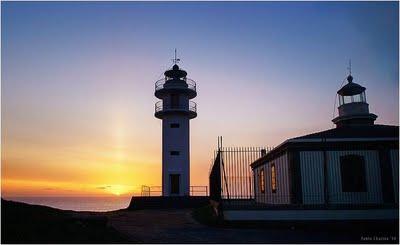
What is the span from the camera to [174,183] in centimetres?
3194

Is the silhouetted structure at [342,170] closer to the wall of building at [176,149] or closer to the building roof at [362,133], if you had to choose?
the building roof at [362,133]


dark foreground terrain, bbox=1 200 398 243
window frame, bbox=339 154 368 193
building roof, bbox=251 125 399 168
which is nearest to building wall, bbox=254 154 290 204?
building roof, bbox=251 125 399 168

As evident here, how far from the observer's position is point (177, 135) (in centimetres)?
3281

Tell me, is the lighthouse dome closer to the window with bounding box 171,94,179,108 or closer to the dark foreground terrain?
the dark foreground terrain

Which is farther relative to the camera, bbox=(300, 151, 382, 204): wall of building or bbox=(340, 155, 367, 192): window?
bbox=(340, 155, 367, 192): window

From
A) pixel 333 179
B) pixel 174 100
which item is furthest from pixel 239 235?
pixel 174 100

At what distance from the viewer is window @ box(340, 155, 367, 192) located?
17734 millimetres

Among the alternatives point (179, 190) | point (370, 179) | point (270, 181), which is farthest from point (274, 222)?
point (179, 190)

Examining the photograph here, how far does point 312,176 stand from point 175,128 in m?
A: 16.9

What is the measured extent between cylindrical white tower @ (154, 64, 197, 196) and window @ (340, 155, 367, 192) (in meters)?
16.3

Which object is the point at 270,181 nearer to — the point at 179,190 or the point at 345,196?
the point at 345,196

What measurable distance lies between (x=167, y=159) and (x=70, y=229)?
20.3 meters

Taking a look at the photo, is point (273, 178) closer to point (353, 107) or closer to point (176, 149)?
point (353, 107)

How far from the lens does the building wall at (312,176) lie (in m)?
17.7
